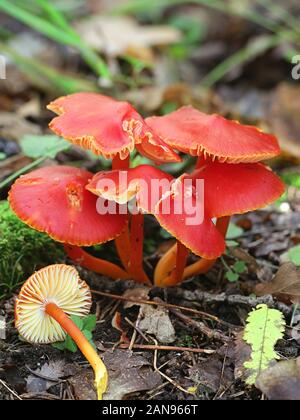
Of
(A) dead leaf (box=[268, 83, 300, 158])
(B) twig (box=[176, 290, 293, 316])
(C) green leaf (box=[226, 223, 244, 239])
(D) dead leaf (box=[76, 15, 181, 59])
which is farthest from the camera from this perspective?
(D) dead leaf (box=[76, 15, 181, 59])

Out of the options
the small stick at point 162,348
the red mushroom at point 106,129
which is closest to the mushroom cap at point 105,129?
the red mushroom at point 106,129

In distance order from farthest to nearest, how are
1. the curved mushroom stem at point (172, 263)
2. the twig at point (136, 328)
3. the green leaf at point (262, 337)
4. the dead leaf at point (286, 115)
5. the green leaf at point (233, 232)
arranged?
the dead leaf at point (286, 115) < the green leaf at point (233, 232) < the curved mushroom stem at point (172, 263) < the twig at point (136, 328) < the green leaf at point (262, 337)

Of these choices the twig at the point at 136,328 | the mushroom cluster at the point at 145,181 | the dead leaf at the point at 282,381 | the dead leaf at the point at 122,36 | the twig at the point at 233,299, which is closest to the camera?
the dead leaf at the point at 282,381

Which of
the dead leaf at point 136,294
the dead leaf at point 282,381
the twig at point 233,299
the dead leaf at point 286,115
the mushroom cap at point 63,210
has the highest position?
the dead leaf at point 286,115

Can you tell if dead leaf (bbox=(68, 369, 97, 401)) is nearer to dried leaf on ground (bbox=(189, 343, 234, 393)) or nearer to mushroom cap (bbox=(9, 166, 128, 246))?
dried leaf on ground (bbox=(189, 343, 234, 393))

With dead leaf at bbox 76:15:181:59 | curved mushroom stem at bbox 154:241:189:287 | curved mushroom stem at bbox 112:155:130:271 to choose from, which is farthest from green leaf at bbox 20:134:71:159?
dead leaf at bbox 76:15:181:59

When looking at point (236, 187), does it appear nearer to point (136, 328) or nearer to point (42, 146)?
point (136, 328)

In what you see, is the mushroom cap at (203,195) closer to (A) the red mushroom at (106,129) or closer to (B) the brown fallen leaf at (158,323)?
(A) the red mushroom at (106,129)

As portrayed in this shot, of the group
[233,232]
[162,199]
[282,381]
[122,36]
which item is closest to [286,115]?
[122,36]
